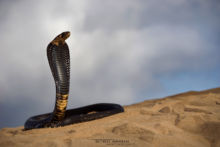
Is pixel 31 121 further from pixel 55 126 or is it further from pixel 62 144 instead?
pixel 62 144

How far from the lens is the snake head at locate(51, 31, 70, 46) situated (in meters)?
4.84

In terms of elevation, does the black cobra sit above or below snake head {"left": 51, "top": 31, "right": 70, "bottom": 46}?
below

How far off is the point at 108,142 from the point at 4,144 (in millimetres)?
1356

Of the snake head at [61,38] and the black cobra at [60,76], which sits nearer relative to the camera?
the snake head at [61,38]

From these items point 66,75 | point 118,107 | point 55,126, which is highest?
point 66,75

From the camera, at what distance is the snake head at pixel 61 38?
484cm

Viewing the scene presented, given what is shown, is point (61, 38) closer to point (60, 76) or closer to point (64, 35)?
point (64, 35)

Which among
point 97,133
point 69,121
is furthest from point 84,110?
point 97,133

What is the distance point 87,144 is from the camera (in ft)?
8.53

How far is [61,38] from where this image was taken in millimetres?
4922

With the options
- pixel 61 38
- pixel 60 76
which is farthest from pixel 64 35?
pixel 60 76

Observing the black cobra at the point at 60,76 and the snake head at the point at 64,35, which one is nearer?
the snake head at the point at 64,35

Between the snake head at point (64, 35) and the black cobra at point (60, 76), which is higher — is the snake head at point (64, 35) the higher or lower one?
the higher one

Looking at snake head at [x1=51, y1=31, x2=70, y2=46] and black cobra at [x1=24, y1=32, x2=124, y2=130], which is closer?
snake head at [x1=51, y1=31, x2=70, y2=46]
